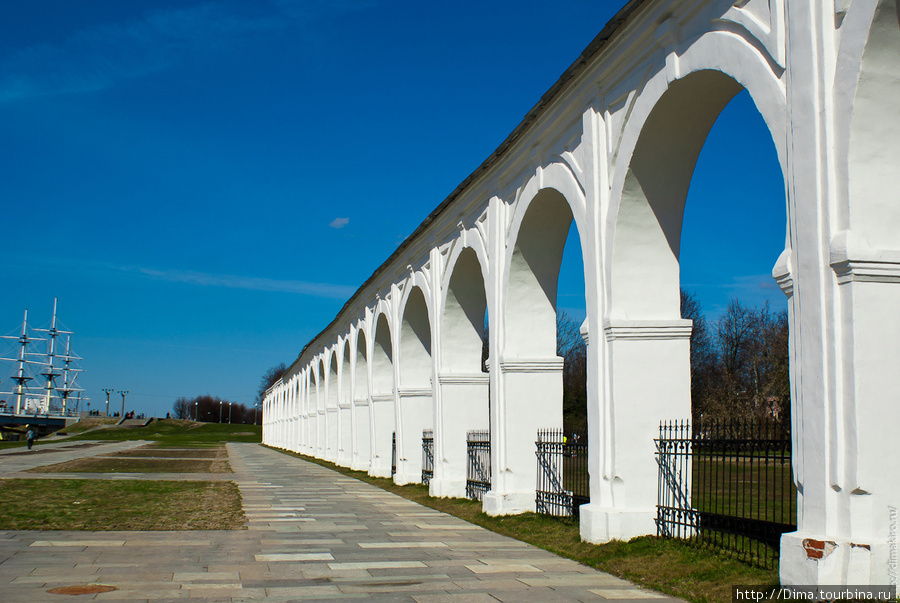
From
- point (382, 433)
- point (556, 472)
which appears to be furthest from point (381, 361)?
point (556, 472)

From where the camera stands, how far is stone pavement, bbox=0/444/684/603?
20.0 feet

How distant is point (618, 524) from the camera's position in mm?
8273

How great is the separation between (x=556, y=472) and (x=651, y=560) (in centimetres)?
404

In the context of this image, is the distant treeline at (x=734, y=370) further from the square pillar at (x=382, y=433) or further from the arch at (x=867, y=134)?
the arch at (x=867, y=134)

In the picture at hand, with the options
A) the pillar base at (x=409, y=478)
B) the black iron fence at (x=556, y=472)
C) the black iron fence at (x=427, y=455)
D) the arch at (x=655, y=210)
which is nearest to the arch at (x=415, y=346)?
the black iron fence at (x=427, y=455)

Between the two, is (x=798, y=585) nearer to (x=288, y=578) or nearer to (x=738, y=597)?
(x=738, y=597)

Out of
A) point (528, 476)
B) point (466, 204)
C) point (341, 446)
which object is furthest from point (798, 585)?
point (341, 446)

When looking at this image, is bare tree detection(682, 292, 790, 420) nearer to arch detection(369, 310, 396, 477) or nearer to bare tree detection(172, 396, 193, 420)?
arch detection(369, 310, 396, 477)

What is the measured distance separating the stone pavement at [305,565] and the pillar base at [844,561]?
1.44m

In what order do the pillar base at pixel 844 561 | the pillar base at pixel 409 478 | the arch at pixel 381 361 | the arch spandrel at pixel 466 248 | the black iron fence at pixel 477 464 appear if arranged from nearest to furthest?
the pillar base at pixel 844 561 < the arch spandrel at pixel 466 248 < the black iron fence at pixel 477 464 < the pillar base at pixel 409 478 < the arch at pixel 381 361

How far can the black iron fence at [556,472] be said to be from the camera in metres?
10.3

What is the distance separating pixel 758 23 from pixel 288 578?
5.78 metres

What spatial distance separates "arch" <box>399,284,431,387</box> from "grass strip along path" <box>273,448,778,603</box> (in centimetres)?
758

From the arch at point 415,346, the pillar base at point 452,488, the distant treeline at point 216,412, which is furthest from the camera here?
the distant treeline at point 216,412
